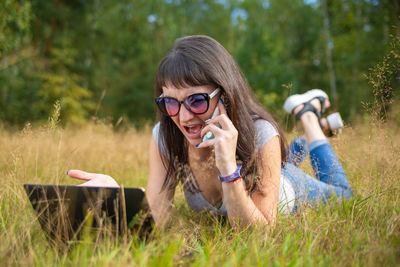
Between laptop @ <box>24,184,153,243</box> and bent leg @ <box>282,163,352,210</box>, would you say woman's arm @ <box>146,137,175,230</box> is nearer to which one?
laptop @ <box>24,184,153,243</box>

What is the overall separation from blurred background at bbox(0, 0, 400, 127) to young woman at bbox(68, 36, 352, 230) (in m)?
0.78

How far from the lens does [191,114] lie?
188cm

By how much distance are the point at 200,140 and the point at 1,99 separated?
9.87m

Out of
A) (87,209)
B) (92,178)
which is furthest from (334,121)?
(87,209)

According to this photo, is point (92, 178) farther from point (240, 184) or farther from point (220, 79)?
point (220, 79)

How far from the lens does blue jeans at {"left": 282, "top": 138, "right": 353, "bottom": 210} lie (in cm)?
222

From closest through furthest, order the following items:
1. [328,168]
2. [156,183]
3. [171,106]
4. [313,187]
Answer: [171,106], [156,183], [313,187], [328,168]

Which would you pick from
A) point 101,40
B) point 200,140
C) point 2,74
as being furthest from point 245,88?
point 101,40

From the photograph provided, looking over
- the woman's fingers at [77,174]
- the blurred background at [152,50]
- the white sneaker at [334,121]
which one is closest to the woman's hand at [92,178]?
the woman's fingers at [77,174]

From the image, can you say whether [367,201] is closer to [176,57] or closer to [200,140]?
[200,140]

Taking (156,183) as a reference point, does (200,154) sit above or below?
above

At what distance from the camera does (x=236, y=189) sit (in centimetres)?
162

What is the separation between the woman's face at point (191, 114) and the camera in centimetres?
188

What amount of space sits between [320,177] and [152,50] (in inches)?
689
